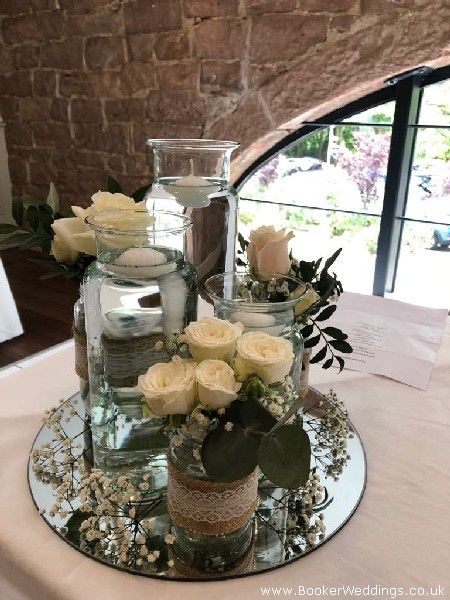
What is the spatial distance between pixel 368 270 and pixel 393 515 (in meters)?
2.37

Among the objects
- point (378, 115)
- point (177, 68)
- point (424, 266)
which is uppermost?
Answer: point (177, 68)

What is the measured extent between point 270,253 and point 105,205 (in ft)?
0.75

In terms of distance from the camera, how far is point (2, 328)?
2.43 m

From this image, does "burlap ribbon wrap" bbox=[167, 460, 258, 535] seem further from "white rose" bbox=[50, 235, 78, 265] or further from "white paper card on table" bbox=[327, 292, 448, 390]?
"white paper card on table" bbox=[327, 292, 448, 390]

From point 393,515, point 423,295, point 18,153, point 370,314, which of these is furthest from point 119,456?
point 18,153

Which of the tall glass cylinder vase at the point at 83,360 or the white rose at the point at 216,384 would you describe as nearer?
the white rose at the point at 216,384

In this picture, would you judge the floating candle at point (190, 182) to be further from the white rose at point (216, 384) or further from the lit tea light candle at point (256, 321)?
the white rose at point (216, 384)

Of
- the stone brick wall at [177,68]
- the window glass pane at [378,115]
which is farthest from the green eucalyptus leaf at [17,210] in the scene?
the window glass pane at [378,115]

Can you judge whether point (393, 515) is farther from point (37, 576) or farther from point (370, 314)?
point (370, 314)

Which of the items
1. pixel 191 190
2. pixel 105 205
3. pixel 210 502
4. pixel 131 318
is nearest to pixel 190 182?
pixel 191 190

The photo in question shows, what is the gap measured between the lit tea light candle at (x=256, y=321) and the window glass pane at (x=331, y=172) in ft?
7.54

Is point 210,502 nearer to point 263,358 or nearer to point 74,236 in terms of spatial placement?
point 263,358

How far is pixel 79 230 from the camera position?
2.25ft

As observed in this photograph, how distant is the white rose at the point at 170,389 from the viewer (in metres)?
A: 0.47
